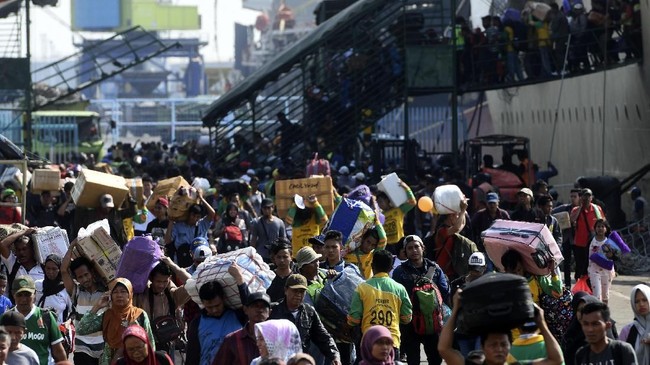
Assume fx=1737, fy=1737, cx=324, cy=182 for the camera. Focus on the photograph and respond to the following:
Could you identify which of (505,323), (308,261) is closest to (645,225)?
(308,261)

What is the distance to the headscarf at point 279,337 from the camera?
31.7 ft

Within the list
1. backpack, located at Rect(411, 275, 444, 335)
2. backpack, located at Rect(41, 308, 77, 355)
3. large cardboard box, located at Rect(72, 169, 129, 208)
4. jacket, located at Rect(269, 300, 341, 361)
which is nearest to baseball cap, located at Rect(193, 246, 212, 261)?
backpack, located at Rect(41, 308, 77, 355)

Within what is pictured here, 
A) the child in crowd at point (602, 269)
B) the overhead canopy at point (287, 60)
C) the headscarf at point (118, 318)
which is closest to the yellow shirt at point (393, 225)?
the child in crowd at point (602, 269)

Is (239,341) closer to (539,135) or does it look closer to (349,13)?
(349,13)

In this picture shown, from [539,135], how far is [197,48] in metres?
121

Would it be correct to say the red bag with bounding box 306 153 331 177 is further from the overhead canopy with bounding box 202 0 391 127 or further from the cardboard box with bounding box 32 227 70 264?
the cardboard box with bounding box 32 227 70 264

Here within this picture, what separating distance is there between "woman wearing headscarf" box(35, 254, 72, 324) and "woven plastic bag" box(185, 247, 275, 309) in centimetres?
156

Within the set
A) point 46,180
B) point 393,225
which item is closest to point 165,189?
point 393,225

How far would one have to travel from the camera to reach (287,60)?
33875 millimetres

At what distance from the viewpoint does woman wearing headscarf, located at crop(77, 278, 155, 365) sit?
1098 centimetres

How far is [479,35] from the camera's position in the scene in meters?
31.9

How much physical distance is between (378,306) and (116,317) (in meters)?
1.94

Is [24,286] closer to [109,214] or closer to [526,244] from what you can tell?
[526,244]

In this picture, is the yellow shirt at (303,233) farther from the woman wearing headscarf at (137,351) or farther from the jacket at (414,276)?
the woman wearing headscarf at (137,351)
